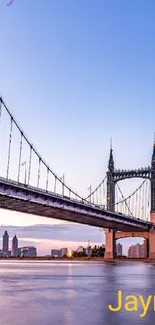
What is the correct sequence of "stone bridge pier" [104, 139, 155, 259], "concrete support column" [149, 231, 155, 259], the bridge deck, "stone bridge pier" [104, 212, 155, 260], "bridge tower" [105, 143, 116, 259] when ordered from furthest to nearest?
"bridge tower" [105, 143, 116, 259], "stone bridge pier" [104, 139, 155, 259], "stone bridge pier" [104, 212, 155, 260], "concrete support column" [149, 231, 155, 259], the bridge deck

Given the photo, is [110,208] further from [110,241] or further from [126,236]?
[110,241]

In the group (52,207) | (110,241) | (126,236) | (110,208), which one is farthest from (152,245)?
(52,207)

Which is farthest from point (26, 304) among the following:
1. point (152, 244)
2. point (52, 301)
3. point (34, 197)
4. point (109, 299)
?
point (152, 244)

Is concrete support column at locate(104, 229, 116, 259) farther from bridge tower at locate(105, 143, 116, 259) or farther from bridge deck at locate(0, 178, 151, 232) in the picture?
bridge deck at locate(0, 178, 151, 232)

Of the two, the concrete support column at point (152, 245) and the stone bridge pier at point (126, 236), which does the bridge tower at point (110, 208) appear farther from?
the concrete support column at point (152, 245)

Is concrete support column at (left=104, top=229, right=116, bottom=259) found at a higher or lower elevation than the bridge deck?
lower

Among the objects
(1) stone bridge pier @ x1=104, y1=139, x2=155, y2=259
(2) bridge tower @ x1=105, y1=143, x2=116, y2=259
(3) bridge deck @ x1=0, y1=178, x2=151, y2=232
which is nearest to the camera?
(3) bridge deck @ x1=0, y1=178, x2=151, y2=232

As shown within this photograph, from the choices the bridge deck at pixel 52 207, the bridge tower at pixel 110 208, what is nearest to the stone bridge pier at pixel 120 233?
the bridge tower at pixel 110 208

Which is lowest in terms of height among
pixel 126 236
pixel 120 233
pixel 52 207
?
pixel 126 236

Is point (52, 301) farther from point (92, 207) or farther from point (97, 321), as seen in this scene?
point (92, 207)

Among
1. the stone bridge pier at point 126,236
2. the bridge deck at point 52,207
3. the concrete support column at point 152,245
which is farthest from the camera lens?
the stone bridge pier at point 126,236

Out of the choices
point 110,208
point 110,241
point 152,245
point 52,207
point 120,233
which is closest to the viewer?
point 52,207

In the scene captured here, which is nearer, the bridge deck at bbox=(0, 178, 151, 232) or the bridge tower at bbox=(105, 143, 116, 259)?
the bridge deck at bbox=(0, 178, 151, 232)

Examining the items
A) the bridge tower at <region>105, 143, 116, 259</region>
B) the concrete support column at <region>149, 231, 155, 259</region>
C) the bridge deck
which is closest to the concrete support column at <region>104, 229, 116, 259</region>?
the bridge tower at <region>105, 143, 116, 259</region>
